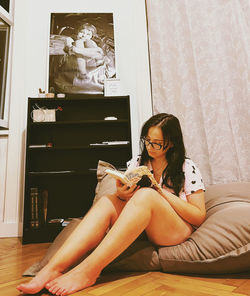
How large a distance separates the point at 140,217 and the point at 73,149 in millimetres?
1694

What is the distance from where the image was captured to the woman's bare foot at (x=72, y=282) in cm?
88

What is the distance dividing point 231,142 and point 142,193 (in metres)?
1.36

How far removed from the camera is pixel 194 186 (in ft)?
3.94

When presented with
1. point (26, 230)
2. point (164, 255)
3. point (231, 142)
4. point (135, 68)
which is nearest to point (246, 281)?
point (164, 255)

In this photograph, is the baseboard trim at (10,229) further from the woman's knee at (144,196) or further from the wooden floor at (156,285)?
the woman's knee at (144,196)

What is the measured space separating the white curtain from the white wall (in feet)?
0.83

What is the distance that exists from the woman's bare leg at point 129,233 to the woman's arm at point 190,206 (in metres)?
0.03

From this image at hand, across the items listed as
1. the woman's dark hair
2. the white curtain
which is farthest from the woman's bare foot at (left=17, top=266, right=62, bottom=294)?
the white curtain

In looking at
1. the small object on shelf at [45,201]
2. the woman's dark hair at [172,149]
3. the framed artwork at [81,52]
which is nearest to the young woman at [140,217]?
the woman's dark hair at [172,149]

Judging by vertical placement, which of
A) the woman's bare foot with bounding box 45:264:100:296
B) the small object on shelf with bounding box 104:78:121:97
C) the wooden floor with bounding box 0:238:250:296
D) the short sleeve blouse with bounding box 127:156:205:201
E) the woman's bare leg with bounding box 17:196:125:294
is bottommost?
the wooden floor with bounding box 0:238:250:296

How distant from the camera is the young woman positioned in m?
0.94

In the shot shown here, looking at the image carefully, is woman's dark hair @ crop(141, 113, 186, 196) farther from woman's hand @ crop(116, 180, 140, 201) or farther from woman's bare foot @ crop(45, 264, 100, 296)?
woman's bare foot @ crop(45, 264, 100, 296)

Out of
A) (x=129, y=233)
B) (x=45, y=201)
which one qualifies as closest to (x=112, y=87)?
(x=45, y=201)

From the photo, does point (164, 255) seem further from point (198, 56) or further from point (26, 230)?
point (198, 56)
